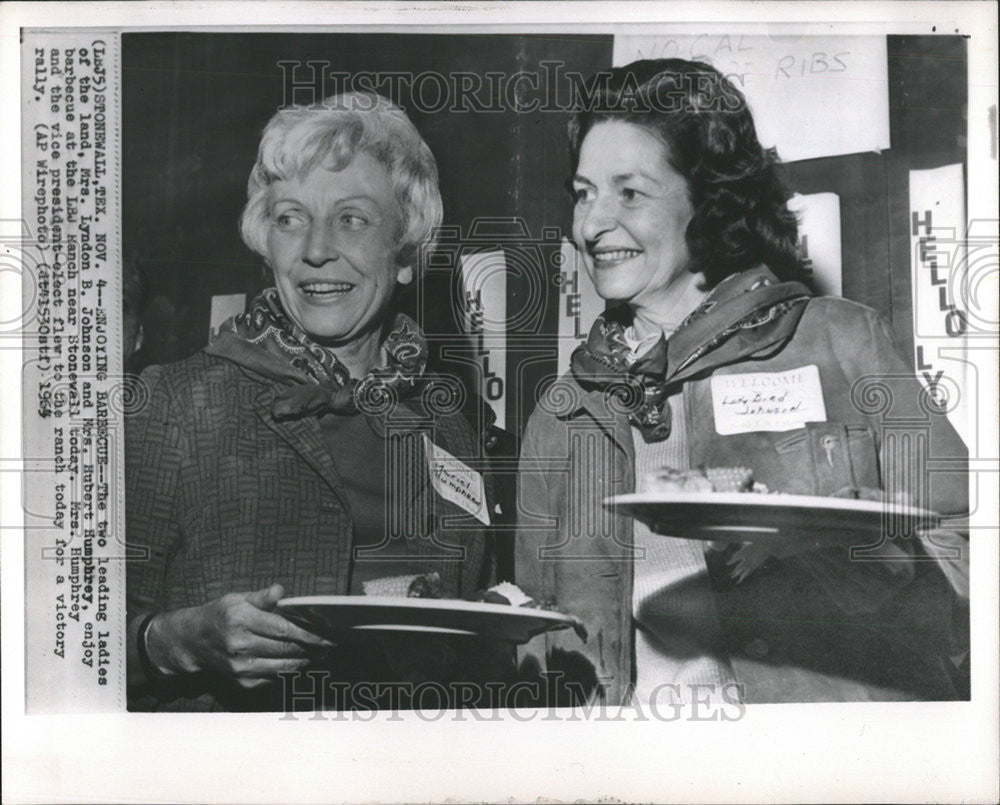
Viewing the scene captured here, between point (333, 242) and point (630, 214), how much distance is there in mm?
708

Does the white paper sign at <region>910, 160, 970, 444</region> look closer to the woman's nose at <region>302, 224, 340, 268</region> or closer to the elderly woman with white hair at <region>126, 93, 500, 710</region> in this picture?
the elderly woman with white hair at <region>126, 93, 500, 710</region>

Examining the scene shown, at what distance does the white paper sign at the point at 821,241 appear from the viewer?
2.57 meters

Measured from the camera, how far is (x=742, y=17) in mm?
2598

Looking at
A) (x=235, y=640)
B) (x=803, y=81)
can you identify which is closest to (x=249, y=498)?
(x=235, y=640)

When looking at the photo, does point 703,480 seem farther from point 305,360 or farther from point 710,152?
point 305,360

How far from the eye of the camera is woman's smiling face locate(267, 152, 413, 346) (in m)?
2.57

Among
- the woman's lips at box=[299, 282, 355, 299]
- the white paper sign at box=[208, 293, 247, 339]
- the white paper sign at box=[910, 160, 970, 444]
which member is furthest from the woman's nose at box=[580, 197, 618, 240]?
the white paper sign at box=[208, 293, 247, 339]

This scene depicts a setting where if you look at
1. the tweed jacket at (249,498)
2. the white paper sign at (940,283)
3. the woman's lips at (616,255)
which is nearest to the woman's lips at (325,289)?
Answer: the tweed jacket at (249,498)

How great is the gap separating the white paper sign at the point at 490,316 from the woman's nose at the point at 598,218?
211 mm

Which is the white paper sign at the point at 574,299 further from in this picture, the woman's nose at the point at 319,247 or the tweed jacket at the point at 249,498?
the woman's nose at the point at 319,247

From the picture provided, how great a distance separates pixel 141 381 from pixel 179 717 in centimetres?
79

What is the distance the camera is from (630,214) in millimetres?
2568

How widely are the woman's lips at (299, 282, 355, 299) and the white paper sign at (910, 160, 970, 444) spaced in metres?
1.35

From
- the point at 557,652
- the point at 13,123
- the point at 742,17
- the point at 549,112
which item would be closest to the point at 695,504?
the point at 557,652
